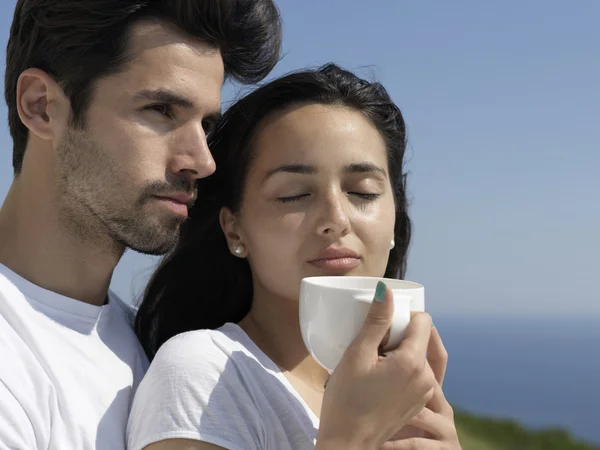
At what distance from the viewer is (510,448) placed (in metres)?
11.5

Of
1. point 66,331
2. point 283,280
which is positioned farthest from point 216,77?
point 66,331

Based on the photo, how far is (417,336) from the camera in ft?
6.30

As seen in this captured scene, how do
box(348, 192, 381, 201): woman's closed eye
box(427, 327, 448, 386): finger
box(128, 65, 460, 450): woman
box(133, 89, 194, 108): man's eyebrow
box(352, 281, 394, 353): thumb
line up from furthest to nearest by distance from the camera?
box(133, 89, 194, 108): man's eyebrow
box(348, 192, 381, 201): woman's closed eye
box(427, 327, 448, 386): finger
box(128, 65, 460, 450): woman
box(352, 281, 394, 353): thumb

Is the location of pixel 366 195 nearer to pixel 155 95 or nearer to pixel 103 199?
pixel 155 95

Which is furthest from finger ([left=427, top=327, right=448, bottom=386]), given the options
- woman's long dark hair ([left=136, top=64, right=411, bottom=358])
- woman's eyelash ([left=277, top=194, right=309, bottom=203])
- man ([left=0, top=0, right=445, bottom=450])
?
man ([left=0, top=0, right=445, bottom=450])

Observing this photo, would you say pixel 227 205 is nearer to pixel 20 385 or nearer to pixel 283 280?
pixel 283 280

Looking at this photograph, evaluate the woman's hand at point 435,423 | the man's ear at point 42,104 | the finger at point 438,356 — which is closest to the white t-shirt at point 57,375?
the man's ear at point 42,104

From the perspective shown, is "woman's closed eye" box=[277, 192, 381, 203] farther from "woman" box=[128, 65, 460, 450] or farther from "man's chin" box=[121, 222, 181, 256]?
"man's chin" box=[121, 222, 181, 256]

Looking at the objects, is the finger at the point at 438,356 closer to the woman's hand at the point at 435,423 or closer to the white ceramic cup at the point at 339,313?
the woman's hand at the point at 435,423

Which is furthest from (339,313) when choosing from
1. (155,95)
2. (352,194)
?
(155,95)

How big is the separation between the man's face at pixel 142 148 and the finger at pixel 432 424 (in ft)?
4.37

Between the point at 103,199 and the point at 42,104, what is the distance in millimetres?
522

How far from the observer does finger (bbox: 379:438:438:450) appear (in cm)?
203

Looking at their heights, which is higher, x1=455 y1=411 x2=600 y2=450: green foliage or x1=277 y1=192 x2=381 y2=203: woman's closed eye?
x1=277 y1=192 x2=381 y2=203: woman's closed eye
